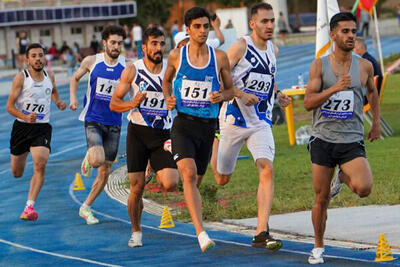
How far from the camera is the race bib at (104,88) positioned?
494 inches

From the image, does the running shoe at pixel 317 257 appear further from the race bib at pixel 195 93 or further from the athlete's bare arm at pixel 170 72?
the athlete's bare arm at pixel 170 72

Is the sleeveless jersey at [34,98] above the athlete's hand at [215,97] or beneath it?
beneath

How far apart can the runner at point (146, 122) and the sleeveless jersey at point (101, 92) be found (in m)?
1.86

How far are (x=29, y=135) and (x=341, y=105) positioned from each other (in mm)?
5136

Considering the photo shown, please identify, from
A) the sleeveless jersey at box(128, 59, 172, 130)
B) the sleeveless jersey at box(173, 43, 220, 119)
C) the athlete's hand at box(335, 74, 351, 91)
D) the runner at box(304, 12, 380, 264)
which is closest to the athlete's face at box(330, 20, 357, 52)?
the runner at box(304, 12, 380, 264)

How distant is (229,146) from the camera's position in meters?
10.7

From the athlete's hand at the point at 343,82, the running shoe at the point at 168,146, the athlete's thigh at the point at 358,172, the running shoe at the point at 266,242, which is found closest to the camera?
the athlete's hand at the point at 343,82

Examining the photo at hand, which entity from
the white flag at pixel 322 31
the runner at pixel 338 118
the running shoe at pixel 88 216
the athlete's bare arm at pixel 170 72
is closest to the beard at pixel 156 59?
the athlete's bare arm at pixel 170 72

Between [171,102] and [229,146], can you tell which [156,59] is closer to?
[171,102]

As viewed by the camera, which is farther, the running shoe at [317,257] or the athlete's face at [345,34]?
the running shoe at [317,257]

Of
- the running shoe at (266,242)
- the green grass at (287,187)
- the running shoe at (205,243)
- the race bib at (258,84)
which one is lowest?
the green grass at (287,187)

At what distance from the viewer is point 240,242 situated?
1080 cm

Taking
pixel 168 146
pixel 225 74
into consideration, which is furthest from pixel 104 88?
pixel 225 74

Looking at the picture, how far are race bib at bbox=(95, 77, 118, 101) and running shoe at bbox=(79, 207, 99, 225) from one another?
1391 millimetres
